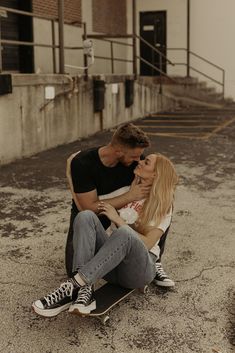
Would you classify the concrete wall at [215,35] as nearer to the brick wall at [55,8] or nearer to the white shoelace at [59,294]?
the brick wall at [55,8]

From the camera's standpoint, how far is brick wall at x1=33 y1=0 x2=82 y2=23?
12.4m

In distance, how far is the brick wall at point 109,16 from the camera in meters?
15.9

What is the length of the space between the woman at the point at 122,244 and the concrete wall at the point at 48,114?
487 cm

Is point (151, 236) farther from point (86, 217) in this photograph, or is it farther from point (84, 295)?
point (84, 295)

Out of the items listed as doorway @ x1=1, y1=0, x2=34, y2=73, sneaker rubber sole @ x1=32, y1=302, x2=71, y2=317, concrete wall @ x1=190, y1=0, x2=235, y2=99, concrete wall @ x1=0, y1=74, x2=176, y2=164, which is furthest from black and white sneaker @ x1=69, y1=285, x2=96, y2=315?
concrete wall @ x1=190, y1=0, x2=235, y2=99

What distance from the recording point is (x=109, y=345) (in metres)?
2.87

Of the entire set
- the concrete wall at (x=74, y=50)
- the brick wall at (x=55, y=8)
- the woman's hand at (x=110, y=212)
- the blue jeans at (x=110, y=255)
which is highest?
the brick wall at (x=55, y=8)

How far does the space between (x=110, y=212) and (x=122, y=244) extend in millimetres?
340

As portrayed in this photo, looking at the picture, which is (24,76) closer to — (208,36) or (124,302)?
(124,302)

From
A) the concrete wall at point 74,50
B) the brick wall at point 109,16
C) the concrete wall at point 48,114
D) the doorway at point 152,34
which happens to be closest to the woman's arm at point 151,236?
the concrete wall at point 48,114

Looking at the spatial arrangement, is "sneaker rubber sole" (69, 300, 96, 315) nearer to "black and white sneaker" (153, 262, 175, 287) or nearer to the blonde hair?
the blonde hair

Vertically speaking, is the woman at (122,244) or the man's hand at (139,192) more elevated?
the man's hand at (139,192)

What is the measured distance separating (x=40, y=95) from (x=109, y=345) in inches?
252

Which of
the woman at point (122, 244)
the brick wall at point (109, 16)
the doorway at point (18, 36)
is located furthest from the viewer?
the brick wall at point (109, 16)
